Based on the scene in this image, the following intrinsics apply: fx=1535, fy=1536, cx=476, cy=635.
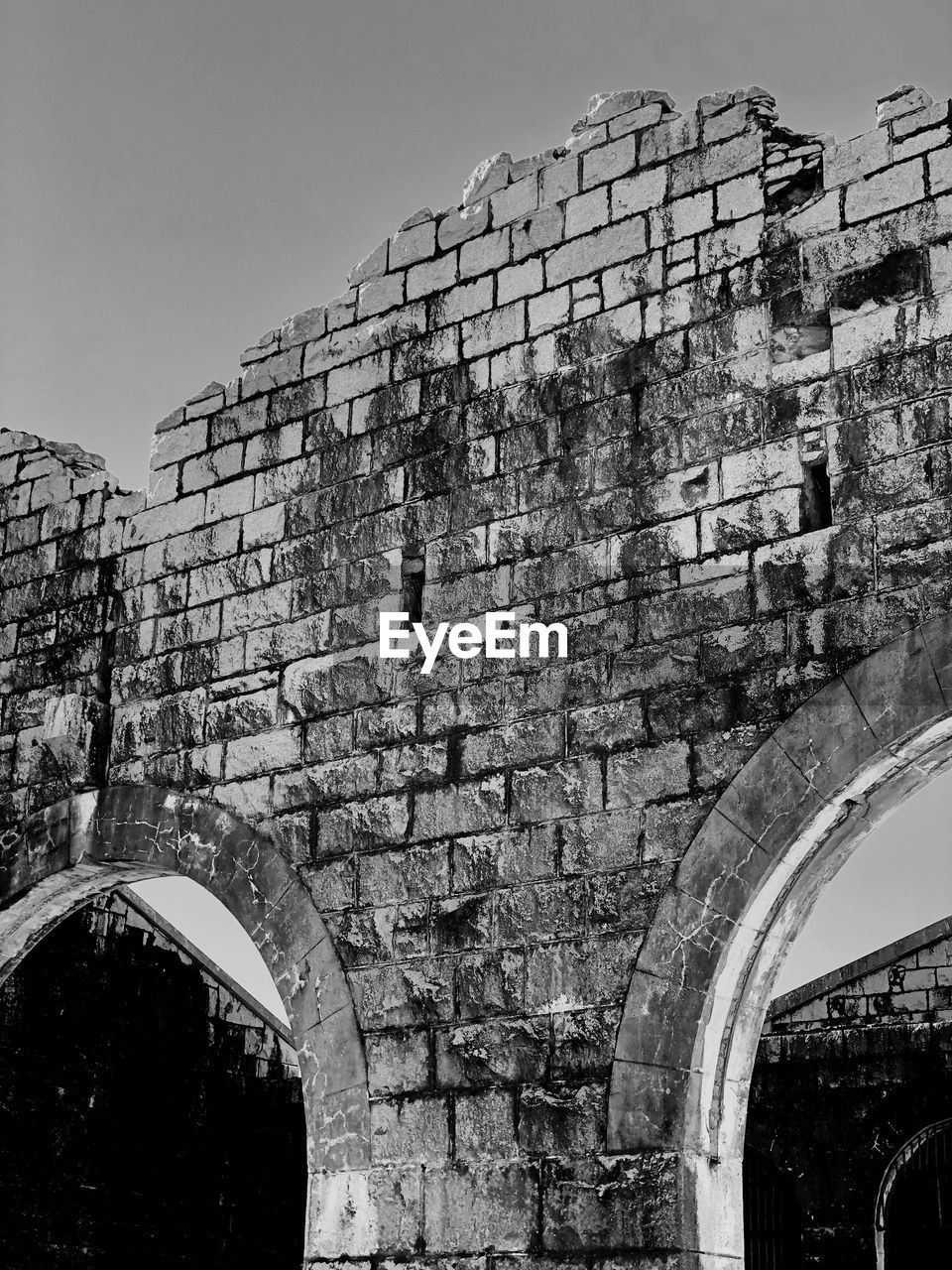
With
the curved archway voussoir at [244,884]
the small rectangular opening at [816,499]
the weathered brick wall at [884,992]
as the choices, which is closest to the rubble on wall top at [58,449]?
the curved archway voussoir at [244,884]

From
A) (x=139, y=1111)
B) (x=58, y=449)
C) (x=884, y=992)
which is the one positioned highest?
(x=58, y=449)

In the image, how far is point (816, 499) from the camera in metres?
5.77

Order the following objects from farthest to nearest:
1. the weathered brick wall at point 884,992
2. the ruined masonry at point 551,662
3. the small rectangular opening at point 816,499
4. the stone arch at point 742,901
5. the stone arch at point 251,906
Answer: the weathered brick wall at point 884,992 < the stone arch at point 251,906 < the small rectangular opening at point 816,499 < the ruined masonry at point 551,662 < the stone arch at point 742,901

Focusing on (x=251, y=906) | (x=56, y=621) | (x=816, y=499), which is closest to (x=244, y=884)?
(x=251, y=906)

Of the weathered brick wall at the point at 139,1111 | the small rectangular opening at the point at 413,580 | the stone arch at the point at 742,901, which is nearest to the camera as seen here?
the stone arch at the point at 742,901

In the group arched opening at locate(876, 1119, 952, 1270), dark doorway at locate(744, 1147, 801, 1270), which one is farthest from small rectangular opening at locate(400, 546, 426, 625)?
arched opening at locate(876, 1119, 952, 1270)

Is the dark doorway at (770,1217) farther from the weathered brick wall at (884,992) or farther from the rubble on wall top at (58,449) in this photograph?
the rubble on wall top at (58,449)

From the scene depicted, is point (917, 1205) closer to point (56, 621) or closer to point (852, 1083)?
point (852, 1083)

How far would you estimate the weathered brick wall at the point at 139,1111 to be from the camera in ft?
31.8

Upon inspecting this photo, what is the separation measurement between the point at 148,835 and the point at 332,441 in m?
2.05

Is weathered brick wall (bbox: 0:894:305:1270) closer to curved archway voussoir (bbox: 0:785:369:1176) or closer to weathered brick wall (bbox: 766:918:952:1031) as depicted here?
curved archway voussoir (bbox: 0:785:369:1176)

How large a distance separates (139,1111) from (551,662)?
572cm

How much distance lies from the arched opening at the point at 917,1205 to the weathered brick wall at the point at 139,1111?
13.3 ft

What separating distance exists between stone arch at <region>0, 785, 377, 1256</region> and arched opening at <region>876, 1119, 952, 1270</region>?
549cm
